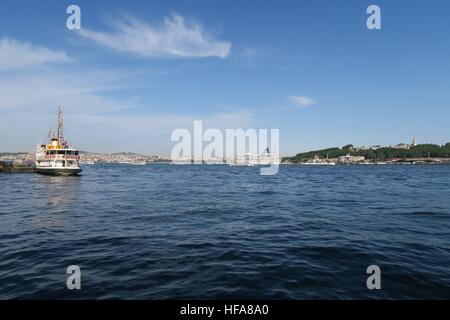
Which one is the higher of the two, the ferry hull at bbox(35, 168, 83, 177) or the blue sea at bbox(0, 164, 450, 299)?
the ferry hull at bbox(35, 168, 83, 177)

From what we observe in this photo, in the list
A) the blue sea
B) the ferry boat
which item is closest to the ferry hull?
the ferry boat

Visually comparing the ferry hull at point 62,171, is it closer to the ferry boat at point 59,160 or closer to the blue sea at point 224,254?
the ferry boat at point 59,160

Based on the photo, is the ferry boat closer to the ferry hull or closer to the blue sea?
the ferry hull

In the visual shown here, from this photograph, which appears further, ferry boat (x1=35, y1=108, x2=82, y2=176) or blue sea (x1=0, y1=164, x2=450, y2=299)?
ferry boat (x1=35, y1=108, x2=82, y2=176)

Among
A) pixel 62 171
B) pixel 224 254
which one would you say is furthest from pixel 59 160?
pixel 224 254

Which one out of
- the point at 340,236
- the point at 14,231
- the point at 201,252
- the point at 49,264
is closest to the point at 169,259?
the point at 201,252

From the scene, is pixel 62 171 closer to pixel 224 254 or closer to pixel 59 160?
pixel 59 160

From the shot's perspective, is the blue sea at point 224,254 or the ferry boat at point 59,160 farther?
the ferry boat at point 59,160

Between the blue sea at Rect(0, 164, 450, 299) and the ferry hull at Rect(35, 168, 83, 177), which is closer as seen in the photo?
the blue sea at Rect(0, 164, 450, 299)

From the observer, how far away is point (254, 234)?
1619 centimetres

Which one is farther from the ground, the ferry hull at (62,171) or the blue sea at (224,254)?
the ferry hull at (62,171)

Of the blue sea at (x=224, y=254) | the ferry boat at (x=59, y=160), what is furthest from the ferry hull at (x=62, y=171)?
the blue sea at (x=224, y=254)
